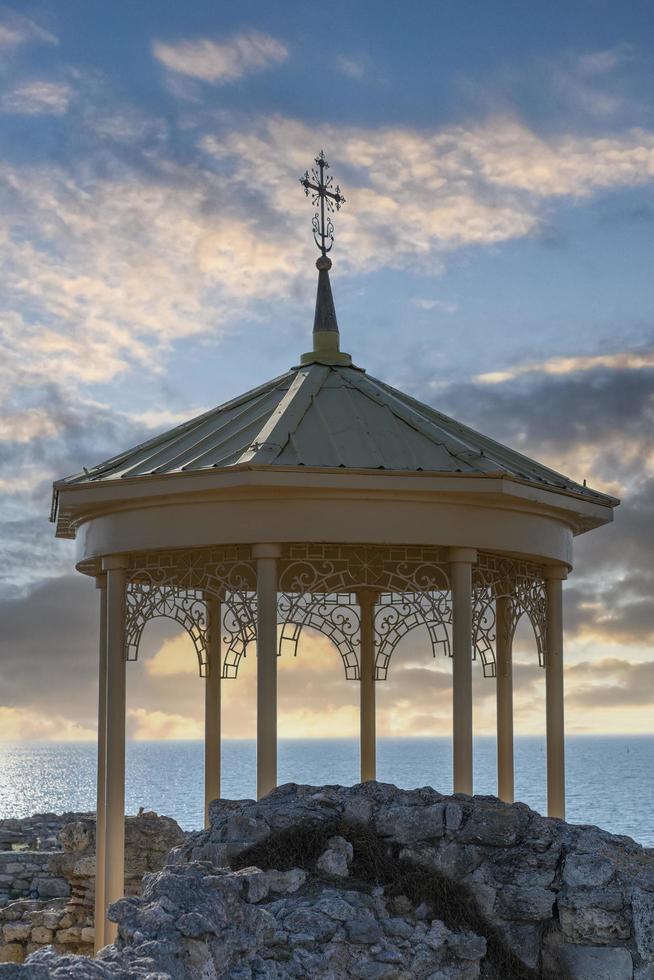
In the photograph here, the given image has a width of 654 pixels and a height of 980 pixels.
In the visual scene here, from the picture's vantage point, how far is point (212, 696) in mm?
18359

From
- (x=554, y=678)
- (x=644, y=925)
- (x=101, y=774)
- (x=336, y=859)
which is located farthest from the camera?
(x=554, y=678)

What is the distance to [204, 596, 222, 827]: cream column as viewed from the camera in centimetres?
1816

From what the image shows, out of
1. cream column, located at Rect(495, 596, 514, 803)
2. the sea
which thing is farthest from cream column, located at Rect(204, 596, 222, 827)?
the sea

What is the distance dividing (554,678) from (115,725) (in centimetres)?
546

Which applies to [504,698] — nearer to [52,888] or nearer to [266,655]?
[266,655]

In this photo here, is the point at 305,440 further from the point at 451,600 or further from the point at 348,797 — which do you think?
the point at 348,797

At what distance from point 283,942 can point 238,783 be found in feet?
344

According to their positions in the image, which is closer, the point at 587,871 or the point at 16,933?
the point at 587,871

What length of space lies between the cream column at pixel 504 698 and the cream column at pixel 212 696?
3849 millimetres

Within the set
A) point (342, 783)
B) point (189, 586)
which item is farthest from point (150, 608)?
point (342, 783)

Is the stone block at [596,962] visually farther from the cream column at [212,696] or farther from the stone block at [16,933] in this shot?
the stone block at [16,933]

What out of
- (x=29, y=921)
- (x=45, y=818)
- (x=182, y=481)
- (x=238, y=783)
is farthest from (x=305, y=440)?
(x=238, y=783)

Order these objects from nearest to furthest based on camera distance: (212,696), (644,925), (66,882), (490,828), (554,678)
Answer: (644,925), (490,828), (554,678), (212,696), (66,882)

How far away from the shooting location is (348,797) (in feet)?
37.8
